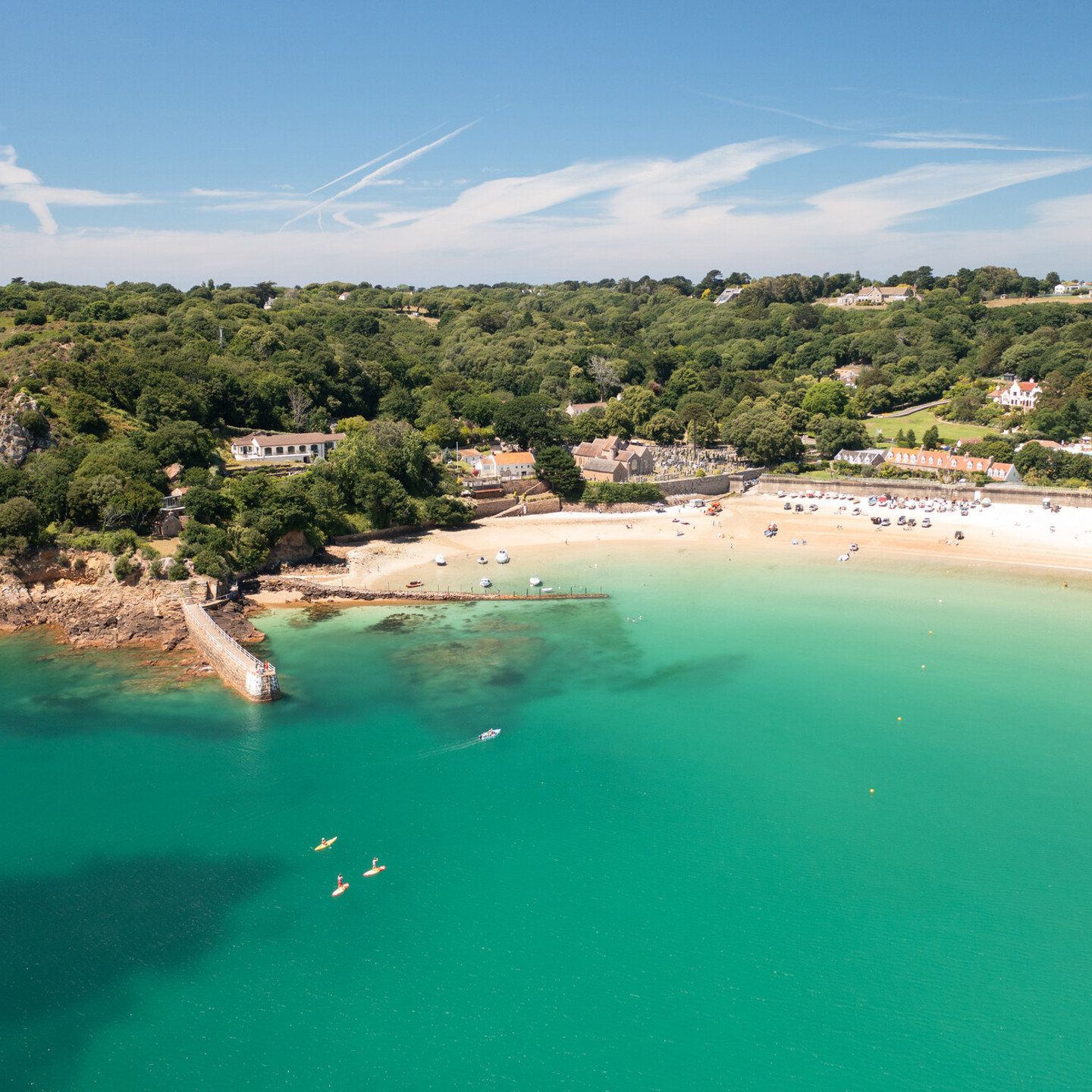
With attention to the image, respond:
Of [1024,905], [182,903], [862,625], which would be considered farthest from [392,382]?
[1024,905]

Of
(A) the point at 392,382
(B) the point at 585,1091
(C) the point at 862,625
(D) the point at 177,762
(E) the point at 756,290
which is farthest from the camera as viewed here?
(E) the point at 756,290

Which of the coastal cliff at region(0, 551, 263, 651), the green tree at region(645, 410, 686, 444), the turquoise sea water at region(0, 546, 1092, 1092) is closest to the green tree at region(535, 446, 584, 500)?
the green tree at region(645, 410, 686, 444)

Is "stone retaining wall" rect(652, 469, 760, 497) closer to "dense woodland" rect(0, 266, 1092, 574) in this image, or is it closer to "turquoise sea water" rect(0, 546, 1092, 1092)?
"dense woodland" rect(0, 266, 1092, 574)

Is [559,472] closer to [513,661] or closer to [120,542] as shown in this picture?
[513,661]

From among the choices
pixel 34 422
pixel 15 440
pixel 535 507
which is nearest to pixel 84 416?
pixel 34 422

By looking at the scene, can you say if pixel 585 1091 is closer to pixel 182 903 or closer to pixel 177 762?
pixel 182 903

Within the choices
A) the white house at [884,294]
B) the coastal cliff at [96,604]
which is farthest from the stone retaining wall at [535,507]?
the white house at [884,294]
